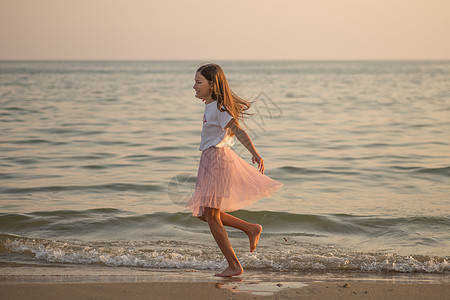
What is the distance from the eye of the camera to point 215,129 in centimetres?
462

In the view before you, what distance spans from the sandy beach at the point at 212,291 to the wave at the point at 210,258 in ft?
2.54

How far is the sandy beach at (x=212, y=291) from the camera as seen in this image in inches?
162

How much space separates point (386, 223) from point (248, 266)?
2.46m

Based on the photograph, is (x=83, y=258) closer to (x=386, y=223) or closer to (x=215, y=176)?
(x=215, y=176)

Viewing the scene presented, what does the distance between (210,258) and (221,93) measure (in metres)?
1.87

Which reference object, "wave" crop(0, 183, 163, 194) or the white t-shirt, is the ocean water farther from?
the white t-shirt

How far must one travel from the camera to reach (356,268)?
5.32 metres

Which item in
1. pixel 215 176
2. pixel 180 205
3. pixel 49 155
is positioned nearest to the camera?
pixel 215 176

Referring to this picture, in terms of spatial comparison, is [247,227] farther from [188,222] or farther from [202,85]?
[188,222]

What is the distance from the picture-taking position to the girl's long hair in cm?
457

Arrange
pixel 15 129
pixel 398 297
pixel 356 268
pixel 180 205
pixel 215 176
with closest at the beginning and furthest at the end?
pixel 398 297, pixel 215 176, pixel 356 268, pixel 180 205, pixel 15 129

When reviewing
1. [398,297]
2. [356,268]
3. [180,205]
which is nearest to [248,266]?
[356,268]

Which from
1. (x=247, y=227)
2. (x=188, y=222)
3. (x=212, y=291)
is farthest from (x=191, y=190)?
(x=212, y=291)

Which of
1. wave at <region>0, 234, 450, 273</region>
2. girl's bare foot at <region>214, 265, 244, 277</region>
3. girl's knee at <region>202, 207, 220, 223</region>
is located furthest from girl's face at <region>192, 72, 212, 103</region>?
wave at <region>0, 234, 450, 273</region>
